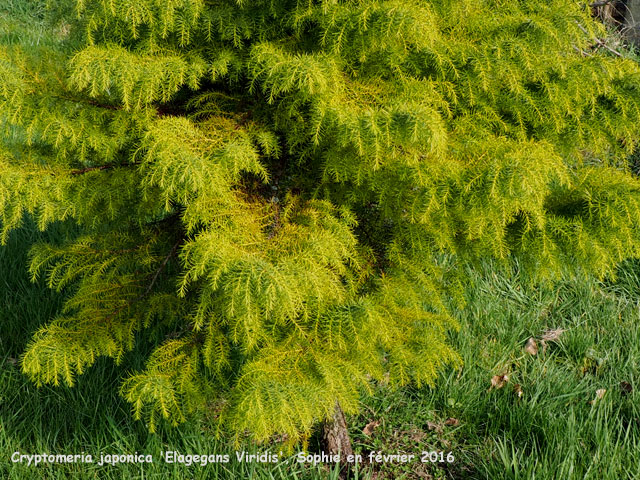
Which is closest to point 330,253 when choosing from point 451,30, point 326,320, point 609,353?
point 326,320

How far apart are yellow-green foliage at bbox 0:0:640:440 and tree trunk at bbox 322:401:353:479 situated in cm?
52

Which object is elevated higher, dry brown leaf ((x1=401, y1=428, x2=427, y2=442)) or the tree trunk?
the tree trunk

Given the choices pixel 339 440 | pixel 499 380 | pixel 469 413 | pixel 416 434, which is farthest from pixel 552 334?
pixel 339 440

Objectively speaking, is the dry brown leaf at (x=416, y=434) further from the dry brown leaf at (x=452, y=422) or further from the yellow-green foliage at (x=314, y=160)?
the yellow-green foliage at (x=314, y=160)

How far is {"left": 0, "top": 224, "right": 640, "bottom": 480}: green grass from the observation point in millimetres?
2246

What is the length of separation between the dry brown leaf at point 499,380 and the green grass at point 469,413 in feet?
0.08

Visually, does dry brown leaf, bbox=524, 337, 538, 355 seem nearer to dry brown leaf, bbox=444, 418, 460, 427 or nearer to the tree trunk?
dry brown leaf, bbox=444, 418, 460, 427

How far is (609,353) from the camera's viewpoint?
9.07ft

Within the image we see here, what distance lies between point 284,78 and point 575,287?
2.38m

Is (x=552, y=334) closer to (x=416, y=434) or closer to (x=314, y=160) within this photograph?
(x=416, y=434)

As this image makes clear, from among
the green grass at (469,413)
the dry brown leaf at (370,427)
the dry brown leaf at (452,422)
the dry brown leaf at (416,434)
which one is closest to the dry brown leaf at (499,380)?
the green grass at (469,413)

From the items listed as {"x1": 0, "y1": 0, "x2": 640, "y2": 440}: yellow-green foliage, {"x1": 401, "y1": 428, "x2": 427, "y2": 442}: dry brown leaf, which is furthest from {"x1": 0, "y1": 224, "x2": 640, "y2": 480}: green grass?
{"x1": 0, "y1": 0, "x2": 640, "y2": 440}: yellow-green foliage

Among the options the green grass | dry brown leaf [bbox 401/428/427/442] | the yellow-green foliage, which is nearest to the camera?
the yellow-green foliage

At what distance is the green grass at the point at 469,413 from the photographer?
2.25m
